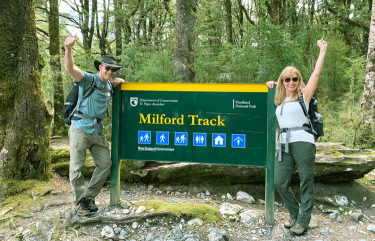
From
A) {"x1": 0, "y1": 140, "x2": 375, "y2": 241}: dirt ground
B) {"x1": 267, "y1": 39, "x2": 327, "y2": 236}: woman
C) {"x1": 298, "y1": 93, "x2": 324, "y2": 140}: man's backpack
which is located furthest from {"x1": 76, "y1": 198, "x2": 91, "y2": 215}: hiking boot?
{"x1": 298, "y1": 93, "x2": 324, "y2": 140}: man's backpack

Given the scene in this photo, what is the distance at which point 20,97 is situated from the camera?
4840 mm

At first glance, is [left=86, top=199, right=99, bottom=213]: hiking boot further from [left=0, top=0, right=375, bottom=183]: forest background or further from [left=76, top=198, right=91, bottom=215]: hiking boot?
[left=0, top=0, right=375, bottom=183]: forest background

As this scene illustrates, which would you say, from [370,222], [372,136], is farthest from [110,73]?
[372,136]

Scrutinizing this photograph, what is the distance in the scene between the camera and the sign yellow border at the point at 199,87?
13.1ft

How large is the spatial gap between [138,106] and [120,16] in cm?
1593

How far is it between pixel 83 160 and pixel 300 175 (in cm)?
315

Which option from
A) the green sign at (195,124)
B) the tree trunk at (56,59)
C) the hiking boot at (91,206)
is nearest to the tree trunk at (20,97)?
the hiking boot at (91,206)

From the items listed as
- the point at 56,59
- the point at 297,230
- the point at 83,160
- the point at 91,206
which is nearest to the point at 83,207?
the point at 91,206

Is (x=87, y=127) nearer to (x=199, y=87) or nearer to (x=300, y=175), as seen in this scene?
(x=199, y=87)

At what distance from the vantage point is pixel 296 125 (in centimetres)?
344

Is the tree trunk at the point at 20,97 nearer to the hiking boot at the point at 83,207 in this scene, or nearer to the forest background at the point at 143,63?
the forest background at the point at 143,63

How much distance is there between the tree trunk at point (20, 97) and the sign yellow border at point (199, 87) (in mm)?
2055

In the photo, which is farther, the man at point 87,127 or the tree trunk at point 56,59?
the tree trunk at point 56,59

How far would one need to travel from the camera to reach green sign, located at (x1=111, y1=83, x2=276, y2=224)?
3.97 meters
